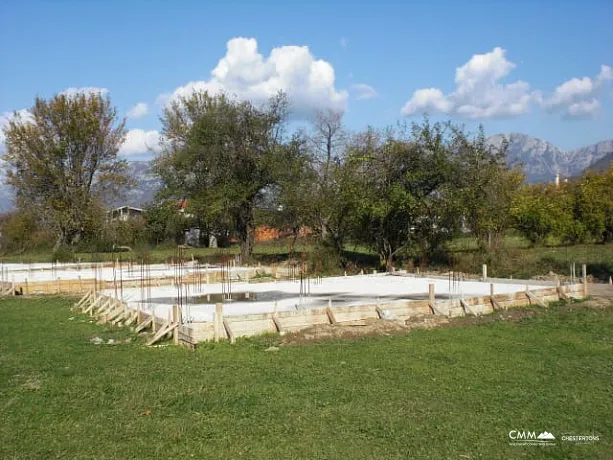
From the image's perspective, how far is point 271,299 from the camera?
14.2 metres

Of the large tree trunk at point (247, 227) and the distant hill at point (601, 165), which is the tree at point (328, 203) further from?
the distant hill at point (601, 165)

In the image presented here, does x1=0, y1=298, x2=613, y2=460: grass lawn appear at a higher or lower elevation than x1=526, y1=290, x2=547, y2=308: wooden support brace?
lower

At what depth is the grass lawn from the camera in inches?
209

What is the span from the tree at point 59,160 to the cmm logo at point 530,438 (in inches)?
1337

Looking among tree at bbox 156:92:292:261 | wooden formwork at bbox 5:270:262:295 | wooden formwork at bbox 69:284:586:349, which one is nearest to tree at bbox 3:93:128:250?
tree at bbox 156:92:292:261

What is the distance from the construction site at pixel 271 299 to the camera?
33.6ft

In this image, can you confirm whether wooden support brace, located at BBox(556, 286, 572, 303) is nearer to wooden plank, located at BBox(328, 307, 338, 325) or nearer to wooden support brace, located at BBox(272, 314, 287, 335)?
wooden plank, located at BBox(328, 307, 338, 325)

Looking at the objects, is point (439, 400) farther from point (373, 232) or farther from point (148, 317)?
point (373, 232)

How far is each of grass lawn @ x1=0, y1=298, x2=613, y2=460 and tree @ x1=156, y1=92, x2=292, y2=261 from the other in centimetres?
1678

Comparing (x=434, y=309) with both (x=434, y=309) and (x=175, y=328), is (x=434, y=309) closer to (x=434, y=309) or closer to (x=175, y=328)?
(x=434, y=309)

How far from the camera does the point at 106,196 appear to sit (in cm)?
3809

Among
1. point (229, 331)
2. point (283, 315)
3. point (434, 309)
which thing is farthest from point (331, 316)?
point (434, 309)

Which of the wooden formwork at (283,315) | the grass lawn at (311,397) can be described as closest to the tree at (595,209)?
the wooden formwork at (283,315)

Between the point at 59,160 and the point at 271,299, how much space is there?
26563mm
